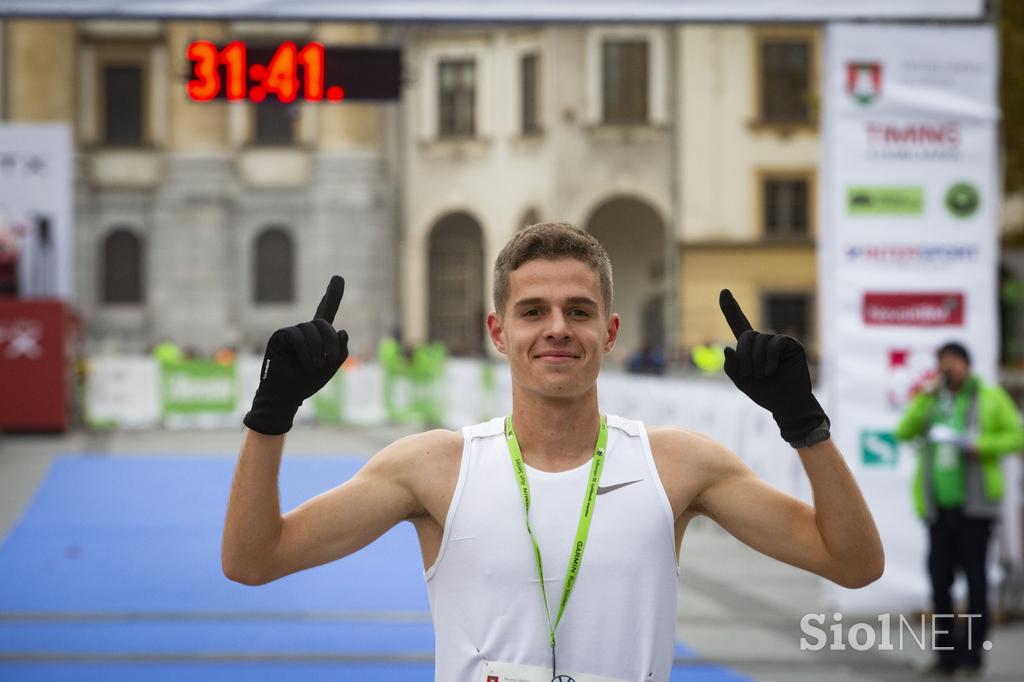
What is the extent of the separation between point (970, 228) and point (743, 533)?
7.13 m

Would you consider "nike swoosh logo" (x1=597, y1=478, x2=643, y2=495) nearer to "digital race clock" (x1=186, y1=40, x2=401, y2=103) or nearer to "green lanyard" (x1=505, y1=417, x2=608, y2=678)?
"green lanyard" (x1=505, y1=417, x2=608, y2=678)

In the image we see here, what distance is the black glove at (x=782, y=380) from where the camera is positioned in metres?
2.88

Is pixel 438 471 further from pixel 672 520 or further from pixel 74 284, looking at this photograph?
pixel 74 284

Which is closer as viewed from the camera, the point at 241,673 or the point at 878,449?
the point at 241,673

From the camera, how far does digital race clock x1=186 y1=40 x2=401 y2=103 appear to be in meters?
7.51

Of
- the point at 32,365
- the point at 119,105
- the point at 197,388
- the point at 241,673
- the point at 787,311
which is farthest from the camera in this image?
the point at 119,105

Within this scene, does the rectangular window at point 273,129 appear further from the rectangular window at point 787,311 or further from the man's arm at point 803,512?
the man's arm at point 803,512

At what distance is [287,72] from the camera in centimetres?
759

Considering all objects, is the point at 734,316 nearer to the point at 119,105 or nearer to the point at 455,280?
the point at 455,280

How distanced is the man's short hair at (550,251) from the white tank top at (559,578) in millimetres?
382

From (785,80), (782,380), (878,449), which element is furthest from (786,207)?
(782,380)

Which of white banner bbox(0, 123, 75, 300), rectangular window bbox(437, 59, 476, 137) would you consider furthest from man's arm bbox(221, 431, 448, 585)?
rectangular window bbox(437, 59, 476, 137)

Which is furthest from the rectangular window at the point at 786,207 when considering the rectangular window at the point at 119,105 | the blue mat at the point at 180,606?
the blue mat at the point at 180,606

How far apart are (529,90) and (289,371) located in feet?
139
